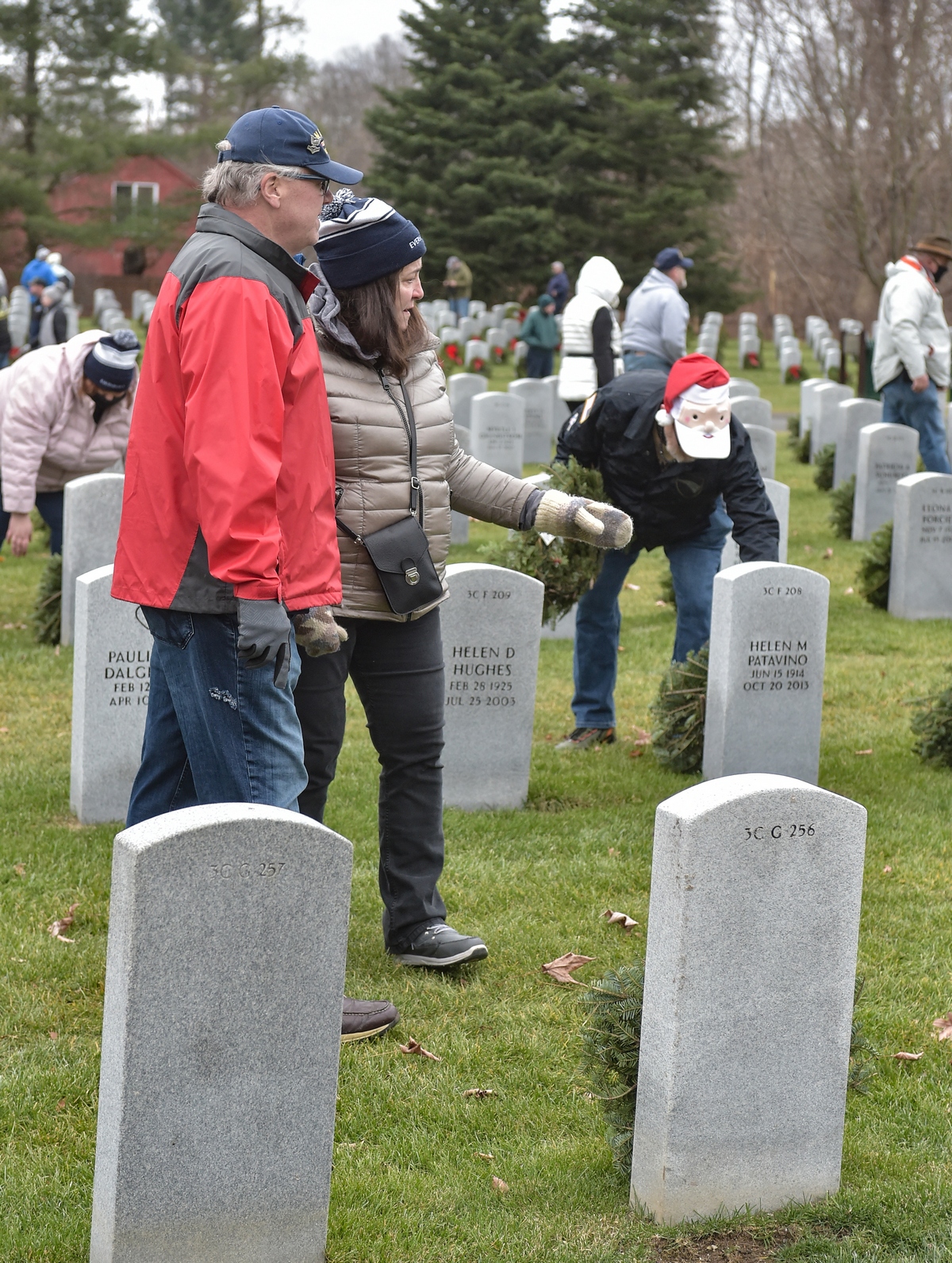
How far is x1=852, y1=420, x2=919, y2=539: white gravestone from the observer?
484 inches

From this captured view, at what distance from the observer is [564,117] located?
128ft

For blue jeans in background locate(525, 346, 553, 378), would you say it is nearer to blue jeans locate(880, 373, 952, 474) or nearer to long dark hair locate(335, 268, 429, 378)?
blue jeans locate(880, 373, 952, 474)

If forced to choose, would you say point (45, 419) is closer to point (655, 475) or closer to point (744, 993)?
point (655, 475)

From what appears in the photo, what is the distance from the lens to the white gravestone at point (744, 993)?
3.24 metres

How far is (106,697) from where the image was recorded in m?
6.07

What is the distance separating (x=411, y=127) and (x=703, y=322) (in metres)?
9.45

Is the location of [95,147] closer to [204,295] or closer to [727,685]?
[727,685]

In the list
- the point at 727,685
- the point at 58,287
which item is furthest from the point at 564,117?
the point at 727,685

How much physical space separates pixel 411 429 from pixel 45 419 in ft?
14.5

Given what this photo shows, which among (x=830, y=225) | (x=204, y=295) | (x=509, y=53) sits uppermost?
(x=509, y=53)

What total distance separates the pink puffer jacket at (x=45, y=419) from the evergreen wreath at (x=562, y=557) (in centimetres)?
231

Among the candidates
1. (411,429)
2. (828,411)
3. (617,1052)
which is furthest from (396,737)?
(828,411)

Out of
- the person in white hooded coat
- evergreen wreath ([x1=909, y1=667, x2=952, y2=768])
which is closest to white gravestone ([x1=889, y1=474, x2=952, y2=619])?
evergreen wreath ([x1=909, y1=667, x2=952, y2=768])

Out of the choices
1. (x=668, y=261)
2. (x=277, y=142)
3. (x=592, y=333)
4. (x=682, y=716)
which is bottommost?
(x=682, y=716)
